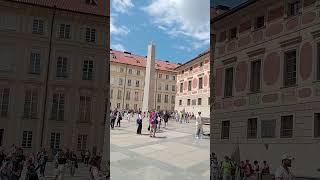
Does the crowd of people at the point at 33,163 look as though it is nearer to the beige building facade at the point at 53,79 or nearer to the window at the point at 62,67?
the beige building facade at the point at 53,79

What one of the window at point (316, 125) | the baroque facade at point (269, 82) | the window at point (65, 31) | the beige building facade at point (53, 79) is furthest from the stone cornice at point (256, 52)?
the window at point (65, 31)

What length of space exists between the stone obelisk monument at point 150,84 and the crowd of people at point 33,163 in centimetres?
44

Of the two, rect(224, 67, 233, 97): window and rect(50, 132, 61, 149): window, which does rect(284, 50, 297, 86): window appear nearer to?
rect(224, 67, 233, 97): window

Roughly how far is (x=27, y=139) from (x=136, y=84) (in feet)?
2.61

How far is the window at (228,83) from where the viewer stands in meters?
3.22

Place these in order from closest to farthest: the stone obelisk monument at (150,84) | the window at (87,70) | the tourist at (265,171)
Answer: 1. the stone obelisk monument at (150,84)
2. the window at (87,70)
3. the tourist at (265,171)

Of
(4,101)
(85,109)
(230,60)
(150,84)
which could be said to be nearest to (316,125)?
(230,60)

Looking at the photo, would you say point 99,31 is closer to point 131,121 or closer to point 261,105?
point 131,121

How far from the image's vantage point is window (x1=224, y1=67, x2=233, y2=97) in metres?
3.22

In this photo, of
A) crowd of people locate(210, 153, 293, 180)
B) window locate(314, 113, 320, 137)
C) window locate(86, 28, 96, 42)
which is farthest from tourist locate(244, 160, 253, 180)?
window locate(86, 28, 96, 42)

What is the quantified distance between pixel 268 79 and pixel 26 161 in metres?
1.72

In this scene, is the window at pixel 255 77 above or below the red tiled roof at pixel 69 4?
below

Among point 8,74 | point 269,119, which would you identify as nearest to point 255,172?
point 269,119

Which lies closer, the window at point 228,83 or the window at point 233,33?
the window at point 228,83
